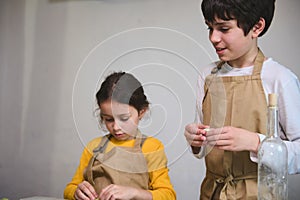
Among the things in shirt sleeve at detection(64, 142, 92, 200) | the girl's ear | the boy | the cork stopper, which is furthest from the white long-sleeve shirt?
shirt sleeve at detection(64, 142, 92, 200)

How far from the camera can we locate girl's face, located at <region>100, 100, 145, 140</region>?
3.38 ft

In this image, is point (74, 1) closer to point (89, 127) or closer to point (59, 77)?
point (59, 77)

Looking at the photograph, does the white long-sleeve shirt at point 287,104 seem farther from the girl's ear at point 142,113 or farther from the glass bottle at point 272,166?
the girl's ear at point 142,113

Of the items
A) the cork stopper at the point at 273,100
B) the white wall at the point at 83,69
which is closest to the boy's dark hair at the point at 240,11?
the white wall at the point at 83,69

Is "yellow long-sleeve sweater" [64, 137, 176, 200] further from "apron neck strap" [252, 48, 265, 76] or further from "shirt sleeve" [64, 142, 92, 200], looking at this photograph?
"apron neck strap" [252, 48, 265, 76]

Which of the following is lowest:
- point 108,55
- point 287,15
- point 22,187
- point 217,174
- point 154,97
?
point 22,187

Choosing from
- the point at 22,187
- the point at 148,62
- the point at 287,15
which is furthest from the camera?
the point at 22,187

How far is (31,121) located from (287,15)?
105 centimetres

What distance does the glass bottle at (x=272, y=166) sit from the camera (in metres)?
0.73

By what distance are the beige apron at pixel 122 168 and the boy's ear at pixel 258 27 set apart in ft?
1.24

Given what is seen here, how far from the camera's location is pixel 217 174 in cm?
92

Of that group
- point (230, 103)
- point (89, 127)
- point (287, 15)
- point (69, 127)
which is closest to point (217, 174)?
point (230, 103)

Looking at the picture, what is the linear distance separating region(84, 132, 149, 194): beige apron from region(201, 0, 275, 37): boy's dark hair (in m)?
0.37

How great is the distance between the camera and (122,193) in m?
0.97
